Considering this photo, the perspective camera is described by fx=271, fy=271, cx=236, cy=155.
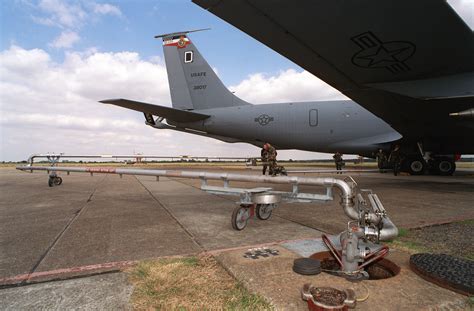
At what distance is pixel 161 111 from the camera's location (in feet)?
46.8

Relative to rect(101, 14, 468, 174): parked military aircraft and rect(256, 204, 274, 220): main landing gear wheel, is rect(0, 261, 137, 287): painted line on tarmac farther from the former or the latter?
rect(101, 14, 468, 174): parked military aircraft

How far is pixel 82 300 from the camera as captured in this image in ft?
6.59

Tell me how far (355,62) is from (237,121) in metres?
9.67

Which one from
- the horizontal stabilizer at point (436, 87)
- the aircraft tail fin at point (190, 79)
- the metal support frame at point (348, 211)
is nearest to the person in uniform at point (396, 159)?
the horizontal stabilizer at point (436, 87)

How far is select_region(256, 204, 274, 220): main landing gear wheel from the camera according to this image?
15.2 ft

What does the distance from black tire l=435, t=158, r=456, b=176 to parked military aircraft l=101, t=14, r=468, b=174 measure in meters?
0.05

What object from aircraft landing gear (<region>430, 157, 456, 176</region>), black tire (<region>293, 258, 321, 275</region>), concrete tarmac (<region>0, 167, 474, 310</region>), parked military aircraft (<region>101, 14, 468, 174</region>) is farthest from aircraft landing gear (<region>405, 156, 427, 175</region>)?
black tire (<region>293, 258, 321, 275</region>)

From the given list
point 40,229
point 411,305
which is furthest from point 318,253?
point 40,229

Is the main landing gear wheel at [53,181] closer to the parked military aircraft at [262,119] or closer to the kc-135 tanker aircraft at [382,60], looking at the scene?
the kc-135 tanker aircraft at [382,60]

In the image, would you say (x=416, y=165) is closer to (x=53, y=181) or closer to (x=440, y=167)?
(x=440, y=167)

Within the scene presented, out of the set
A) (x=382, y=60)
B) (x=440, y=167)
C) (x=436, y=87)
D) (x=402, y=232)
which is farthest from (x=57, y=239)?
(x=440, y=167)

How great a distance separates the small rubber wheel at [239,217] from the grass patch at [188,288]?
3.98 feet

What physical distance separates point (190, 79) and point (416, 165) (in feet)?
47.6

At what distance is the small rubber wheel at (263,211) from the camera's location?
4.64 meters
